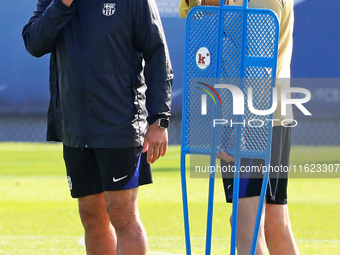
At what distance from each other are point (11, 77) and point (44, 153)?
2059 mm

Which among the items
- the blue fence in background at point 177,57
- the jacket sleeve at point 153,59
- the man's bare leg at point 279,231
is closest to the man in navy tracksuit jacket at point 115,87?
the jacket sleeve at point 153,59

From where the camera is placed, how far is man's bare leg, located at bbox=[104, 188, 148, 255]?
279 centimetres

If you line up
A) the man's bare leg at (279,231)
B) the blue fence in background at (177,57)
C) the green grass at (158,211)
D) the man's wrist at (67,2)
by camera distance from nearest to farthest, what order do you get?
the man's wrist at (67,2), the man's bare leg at (279,231), the green grass at (158,211), the blue fence in background at (177,57)

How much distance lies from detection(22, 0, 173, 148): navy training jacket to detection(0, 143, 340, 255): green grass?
68.1 inches

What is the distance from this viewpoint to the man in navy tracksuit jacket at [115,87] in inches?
110

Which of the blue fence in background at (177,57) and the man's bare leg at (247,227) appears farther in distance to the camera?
the blue fence in background at (177,57)

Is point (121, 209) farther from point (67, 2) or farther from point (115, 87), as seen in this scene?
point (67, 2)

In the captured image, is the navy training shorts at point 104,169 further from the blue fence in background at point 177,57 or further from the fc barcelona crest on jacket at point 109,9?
the blue fence in background at point 177,57

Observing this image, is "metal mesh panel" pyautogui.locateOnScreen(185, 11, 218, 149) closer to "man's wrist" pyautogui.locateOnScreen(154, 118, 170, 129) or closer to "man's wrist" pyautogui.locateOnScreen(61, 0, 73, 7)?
"man's wrist" pyautogui.locateOnScreen(154, 118, 170, 129)

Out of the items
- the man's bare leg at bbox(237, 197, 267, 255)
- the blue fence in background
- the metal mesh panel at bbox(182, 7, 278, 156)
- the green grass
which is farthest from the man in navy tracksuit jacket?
the blue fence in background

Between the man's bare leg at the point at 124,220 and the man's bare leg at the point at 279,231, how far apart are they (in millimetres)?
695

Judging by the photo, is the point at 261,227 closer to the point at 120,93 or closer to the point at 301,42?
the point at 120,93

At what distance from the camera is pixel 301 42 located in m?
8.60

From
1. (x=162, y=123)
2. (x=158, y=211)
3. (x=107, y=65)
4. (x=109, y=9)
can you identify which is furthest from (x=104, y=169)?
(x=158, y=211)
